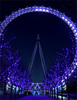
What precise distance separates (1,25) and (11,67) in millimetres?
7039

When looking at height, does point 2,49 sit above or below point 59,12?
below

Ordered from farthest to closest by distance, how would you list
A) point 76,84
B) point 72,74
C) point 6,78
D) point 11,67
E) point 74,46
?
point 76,84 < point 74,46 < point 72,74 < point 11,67 < point 6,78

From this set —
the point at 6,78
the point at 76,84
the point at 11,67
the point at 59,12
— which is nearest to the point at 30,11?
the point at 59,12

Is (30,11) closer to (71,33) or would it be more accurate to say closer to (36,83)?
(71,33)

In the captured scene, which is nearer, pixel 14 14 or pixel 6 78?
pixel 6 78

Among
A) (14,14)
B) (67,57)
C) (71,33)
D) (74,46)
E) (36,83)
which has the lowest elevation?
(36,83)

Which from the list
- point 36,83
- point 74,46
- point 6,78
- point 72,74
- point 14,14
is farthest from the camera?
point 36,83

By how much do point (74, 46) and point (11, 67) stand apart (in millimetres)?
9298

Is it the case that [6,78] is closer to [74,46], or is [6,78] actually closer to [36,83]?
[74,46]

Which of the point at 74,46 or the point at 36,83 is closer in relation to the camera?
the point at 74,46

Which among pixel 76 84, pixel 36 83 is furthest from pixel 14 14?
pixel 36 83

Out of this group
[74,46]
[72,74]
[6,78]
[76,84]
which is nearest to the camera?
[6,78]

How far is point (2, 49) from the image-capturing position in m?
17.8

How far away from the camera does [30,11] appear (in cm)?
2542
